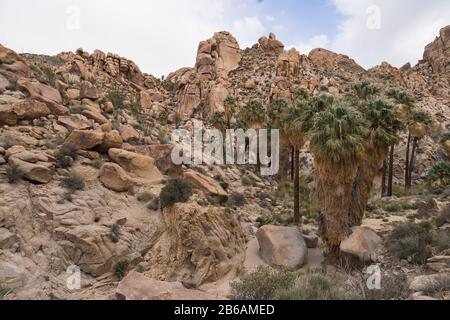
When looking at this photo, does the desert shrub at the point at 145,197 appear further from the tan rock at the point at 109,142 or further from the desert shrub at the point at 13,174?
the desert shrub at the point at 13,174

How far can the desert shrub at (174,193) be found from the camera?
725 inches

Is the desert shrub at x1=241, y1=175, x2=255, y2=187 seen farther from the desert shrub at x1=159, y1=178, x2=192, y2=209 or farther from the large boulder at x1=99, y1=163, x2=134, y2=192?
the large boulder at x1=99, y1=163, x2=134, y2=192

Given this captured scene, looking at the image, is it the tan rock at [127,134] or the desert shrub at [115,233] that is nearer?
the desert shrub at [115,233]

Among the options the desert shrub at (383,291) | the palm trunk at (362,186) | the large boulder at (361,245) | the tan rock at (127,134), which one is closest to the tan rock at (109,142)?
the tan rock at (127,134)

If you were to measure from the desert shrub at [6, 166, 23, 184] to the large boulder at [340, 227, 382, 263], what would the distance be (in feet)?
51.4

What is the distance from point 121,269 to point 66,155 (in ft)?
25.6

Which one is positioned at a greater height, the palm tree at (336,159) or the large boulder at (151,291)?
the palm tree at (336,159)

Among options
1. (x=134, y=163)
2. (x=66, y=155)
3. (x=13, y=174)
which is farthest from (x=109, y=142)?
(x=13, y=174)

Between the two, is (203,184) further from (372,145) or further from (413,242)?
(413,242)

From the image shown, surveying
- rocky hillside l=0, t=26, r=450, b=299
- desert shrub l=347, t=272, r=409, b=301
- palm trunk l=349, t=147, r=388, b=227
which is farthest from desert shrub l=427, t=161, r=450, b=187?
desert shrub l=347, t=272, r=409, b=301

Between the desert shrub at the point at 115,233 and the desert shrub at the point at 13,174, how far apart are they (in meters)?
4.84

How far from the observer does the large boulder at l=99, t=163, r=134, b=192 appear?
746 inches
